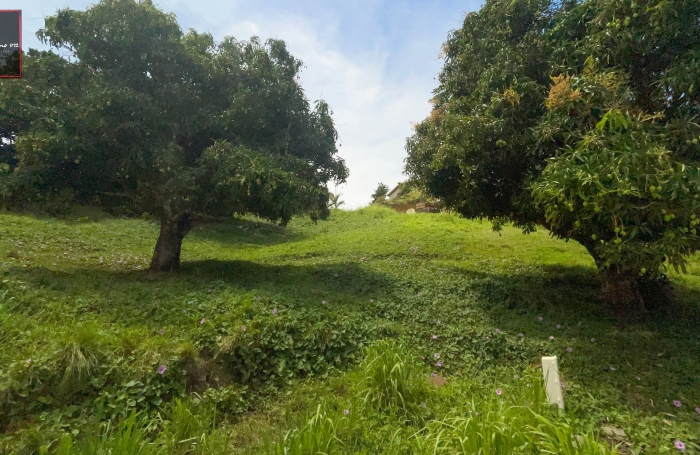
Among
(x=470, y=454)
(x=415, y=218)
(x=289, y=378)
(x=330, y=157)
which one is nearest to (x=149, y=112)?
(x=330, y=157)

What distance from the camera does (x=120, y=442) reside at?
Result: 2508mm

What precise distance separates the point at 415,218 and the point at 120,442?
562 inches

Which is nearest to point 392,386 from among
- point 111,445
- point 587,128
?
point 111,445

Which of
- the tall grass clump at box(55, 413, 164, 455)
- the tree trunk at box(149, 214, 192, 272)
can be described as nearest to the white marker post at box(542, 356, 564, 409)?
the tall grass clump at box(55, 413, 164, 455)

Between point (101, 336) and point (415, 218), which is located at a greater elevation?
point (415, 218)

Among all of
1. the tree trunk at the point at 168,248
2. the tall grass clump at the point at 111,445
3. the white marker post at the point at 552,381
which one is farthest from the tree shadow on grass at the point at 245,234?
the white marker post at the point at 552,381

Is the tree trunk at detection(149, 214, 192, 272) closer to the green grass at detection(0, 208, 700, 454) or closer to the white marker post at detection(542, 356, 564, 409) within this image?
the green grass at detection(0, 208, 700, 454)

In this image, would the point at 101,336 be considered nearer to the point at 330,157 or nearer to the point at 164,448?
the point at 164,448

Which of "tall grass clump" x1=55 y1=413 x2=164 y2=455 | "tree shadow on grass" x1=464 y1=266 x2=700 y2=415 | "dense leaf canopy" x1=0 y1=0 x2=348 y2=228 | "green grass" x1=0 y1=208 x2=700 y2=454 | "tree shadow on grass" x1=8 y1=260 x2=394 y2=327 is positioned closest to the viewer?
"tall grass clump" x1=55 y1=413 x2=164 y2=455

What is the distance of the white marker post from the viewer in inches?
126

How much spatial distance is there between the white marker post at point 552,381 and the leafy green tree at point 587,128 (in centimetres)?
158

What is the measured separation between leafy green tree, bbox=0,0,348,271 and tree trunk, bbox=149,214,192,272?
0.06 ft

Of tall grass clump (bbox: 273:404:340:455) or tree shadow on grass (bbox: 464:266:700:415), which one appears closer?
tall grass clump (bbox: 273:404:340:455)

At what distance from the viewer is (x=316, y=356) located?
4.36 metres
